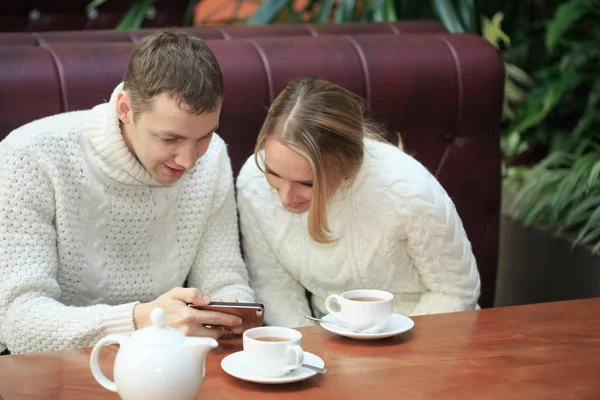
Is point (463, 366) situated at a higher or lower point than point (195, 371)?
lower

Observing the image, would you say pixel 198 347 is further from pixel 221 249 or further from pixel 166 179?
pixel 221 249

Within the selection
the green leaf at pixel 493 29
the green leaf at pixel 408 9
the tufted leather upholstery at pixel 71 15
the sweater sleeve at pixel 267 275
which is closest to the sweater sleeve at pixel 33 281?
the sweater sleeve at pixel 267 275

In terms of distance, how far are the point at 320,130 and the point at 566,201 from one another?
126 centimetres

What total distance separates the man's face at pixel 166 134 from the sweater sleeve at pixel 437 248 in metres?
0.47

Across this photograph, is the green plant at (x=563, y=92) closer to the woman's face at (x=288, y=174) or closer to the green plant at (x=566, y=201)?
the green plant at (x=566, y=201)

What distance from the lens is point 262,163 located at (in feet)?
6.68

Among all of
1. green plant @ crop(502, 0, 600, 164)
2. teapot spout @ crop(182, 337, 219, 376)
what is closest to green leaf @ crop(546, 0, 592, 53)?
green plant @ crop(502, 0, 600, 164)

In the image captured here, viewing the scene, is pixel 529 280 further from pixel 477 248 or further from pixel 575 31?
pixel 575 31

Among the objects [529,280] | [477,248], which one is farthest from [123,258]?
[529,280]

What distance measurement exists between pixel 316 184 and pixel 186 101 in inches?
13.6

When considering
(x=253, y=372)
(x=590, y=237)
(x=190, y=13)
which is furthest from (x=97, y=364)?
(x=190, y=13)

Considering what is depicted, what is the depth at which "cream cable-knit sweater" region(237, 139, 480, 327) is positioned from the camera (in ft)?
6.28

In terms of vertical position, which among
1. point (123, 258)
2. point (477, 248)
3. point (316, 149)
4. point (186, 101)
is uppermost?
point (186, 101)

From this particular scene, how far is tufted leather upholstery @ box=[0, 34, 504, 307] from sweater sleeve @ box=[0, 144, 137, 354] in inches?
12.4
